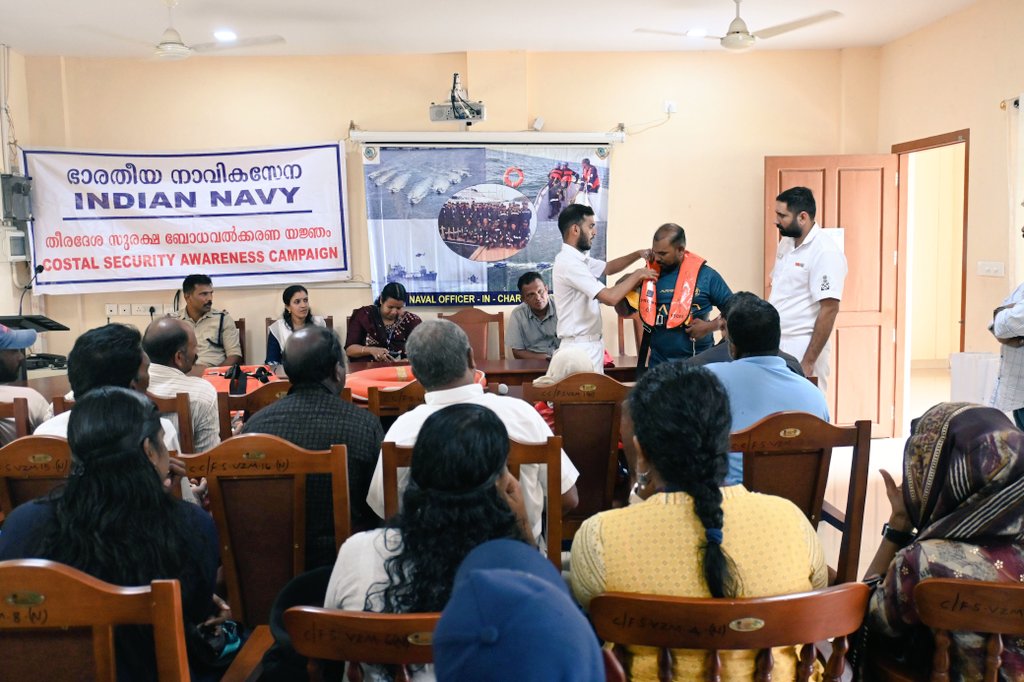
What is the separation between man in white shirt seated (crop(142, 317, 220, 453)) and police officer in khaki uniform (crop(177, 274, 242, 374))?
2549 mm

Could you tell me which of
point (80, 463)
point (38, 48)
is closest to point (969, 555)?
point (80, 463)

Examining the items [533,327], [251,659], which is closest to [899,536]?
[251,659]

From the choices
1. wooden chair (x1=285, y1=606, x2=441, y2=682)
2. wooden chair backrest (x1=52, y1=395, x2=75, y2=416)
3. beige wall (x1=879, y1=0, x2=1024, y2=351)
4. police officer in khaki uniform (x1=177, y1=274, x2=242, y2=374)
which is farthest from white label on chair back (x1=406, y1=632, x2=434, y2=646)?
police officer in khaki uniform (x1=177, y1=274, x2=242, y2=374)

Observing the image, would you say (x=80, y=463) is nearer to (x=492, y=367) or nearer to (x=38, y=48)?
(x=492, y=367)

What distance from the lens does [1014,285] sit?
4.62 metres

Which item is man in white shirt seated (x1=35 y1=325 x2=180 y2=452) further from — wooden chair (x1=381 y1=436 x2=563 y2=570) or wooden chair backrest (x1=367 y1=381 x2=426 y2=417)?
wooden chair (x1=381 y1=436 x2=563 y2=570)

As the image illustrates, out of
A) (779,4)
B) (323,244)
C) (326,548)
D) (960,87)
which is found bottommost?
(326,548)

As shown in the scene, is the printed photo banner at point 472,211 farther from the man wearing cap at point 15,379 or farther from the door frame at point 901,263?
the man wearing cap at point 15,379

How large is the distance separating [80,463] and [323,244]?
4710mm

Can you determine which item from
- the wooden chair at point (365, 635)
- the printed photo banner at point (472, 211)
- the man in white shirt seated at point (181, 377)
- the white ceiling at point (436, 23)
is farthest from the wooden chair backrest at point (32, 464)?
the printed photo banner at point (472, 211)

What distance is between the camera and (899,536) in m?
1.70

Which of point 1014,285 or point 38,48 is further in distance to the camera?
point 38,48

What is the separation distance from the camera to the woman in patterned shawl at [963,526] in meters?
1.44

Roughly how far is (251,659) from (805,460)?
141cm
